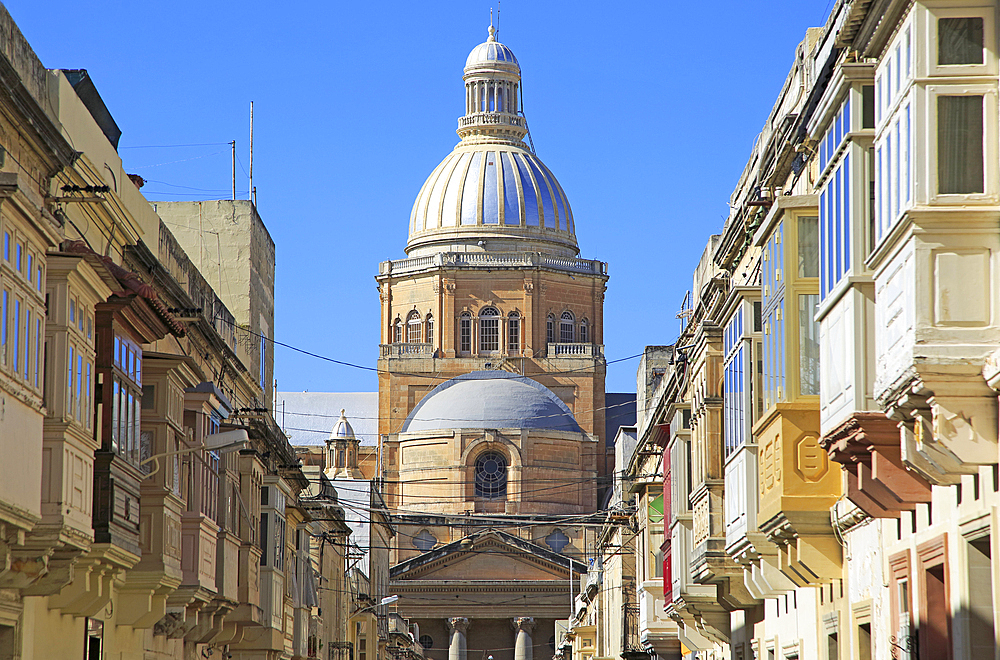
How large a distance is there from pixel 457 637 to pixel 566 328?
19.8 meters

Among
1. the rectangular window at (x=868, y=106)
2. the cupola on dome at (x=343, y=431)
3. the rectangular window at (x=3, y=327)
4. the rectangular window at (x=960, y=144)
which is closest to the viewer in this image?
the rectangular window at (x=960, y=144)

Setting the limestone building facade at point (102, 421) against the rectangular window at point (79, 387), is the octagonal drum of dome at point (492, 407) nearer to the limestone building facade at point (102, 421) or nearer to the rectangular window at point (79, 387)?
the limestone building facade at point (102, 421)

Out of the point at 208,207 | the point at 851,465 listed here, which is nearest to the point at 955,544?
the point at 851,465

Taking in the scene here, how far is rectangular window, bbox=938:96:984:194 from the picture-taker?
973 cm

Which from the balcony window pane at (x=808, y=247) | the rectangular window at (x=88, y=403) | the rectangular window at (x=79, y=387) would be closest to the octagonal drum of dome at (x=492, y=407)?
the rectangular window at (x=88, y=403)

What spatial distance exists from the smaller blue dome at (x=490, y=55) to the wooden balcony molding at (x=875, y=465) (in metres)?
90.7

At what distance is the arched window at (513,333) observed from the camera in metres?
92.1

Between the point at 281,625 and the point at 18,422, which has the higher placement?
the point at 18,422

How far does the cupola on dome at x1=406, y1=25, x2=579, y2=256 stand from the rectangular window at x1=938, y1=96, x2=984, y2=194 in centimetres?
8382

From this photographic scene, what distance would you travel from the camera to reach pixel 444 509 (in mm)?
87125

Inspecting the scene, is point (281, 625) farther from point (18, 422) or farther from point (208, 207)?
point (18, 422)

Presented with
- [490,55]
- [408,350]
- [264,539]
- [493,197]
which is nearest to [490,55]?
[490,55]

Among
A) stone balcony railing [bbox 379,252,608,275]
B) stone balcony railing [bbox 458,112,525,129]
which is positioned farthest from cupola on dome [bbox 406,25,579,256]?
stone balcony railing [bbox 379,252,608,275]

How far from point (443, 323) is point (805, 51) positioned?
7520cm
